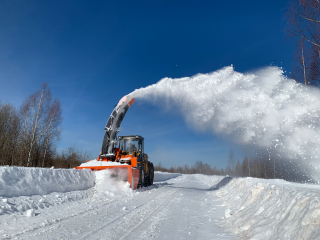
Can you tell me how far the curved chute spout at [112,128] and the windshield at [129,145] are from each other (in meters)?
2.03

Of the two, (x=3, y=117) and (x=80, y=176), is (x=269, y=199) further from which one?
(x=3, y=117)

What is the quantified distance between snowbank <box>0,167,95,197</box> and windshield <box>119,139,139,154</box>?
3771mm

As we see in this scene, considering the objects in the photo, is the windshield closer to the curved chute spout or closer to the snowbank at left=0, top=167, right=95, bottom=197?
the curved chute spout

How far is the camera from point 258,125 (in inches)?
438

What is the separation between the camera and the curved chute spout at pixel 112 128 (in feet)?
32.8

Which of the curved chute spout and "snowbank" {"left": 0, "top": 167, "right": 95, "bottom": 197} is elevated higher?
the curved chute spout

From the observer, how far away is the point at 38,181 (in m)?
6.23

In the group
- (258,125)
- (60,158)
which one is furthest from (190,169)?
(258,125)

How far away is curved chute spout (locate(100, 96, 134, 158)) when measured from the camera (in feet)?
32.8

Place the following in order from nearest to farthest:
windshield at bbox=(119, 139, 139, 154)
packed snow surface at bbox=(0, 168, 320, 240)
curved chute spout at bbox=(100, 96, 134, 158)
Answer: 1. packed snow surface at bbox=(0, 168, 320, 240)
2. curved chute spout at bbox=(100, 96, 134, 158)
3. windshield at bbox=(119, 139, 139, 154)

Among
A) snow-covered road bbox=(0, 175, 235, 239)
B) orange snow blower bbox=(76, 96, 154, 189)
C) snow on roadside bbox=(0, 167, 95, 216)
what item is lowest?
snow-covered road bbox=(0, 175, 235, 239)

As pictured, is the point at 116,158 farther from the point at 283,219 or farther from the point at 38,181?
the point at 283,219

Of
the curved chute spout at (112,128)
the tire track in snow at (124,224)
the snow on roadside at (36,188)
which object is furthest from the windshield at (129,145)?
the tire track in snow at (124,224)

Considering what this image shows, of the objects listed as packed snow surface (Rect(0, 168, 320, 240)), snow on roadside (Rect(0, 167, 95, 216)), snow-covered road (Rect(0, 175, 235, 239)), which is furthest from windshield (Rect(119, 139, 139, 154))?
snow-covered road (Rect(0, 175, 235, 239))
